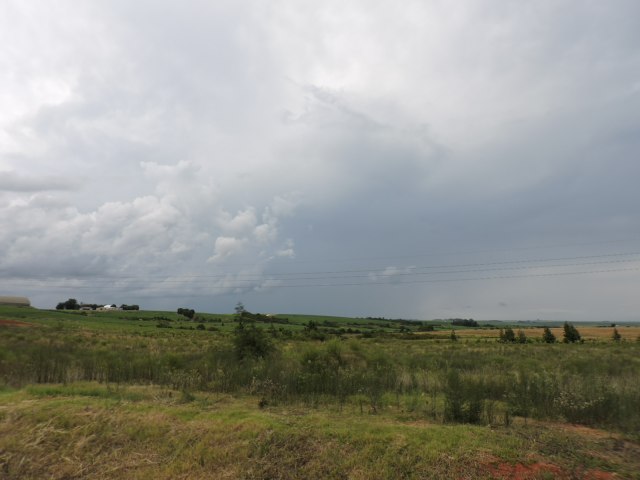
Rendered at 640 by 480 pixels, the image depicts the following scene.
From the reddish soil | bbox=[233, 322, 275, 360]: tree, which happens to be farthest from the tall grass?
the reddish soil

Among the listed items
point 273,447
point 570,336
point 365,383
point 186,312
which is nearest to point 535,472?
point 273,447

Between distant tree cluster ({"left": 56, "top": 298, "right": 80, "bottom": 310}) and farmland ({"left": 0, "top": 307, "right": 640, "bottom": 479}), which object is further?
distant tree cluster ({"left": 56, "top": 298, "right": 80, "bottom": 310})

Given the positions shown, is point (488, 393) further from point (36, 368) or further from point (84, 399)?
point (36, 368)

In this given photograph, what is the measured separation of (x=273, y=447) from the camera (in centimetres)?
823

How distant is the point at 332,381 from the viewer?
14.1 m

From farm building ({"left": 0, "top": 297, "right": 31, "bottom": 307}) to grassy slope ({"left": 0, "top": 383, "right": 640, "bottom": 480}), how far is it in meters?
172

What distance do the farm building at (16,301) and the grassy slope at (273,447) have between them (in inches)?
6771

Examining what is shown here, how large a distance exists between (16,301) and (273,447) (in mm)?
181984

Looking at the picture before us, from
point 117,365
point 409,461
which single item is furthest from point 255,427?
point 117,365

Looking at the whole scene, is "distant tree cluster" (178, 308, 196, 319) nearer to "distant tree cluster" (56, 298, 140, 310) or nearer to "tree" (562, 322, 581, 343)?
"distant tree cluster" (56, 298, 140, 310)

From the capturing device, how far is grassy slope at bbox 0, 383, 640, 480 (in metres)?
7.46

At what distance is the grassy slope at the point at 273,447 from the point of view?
7.46m

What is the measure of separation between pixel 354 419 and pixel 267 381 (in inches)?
171

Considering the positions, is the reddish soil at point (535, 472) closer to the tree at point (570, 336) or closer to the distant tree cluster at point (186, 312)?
the tree at point (570, 336)
